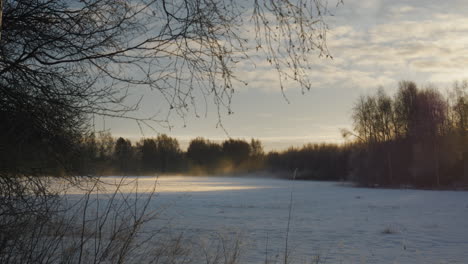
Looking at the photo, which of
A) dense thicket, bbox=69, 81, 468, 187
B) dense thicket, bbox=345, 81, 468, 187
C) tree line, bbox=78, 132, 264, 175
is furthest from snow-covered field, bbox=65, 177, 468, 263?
dense thicket, bbox=345, 81, 468, 187

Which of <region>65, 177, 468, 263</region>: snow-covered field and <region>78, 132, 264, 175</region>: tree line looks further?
<region>65, 177, 468, 263</region>: snow-covered field

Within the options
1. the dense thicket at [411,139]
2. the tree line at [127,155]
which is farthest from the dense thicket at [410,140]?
the tree line at [127,155]

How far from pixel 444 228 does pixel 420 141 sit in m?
25.1

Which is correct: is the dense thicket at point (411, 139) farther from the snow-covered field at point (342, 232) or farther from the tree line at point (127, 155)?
the tree line at point (127, 155)

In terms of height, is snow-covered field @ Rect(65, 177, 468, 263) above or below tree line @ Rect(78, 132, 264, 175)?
below

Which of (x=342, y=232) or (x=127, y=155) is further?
(x=342, y=232)

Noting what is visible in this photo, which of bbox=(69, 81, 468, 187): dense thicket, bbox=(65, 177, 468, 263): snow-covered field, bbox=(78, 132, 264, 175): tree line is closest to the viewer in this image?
bbox=(78, 132, 264, 175): tree line

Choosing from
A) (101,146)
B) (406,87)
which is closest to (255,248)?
(101,146)

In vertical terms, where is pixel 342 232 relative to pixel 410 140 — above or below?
below

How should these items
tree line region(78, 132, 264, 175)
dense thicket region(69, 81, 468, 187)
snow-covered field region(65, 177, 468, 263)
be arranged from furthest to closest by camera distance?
dense thicket region(69, 81, 468, 187), snow-covered field region(65, 177, 468, 263), tree line region(78, 132, 264, 175)

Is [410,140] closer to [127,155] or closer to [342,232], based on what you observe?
[342,232]

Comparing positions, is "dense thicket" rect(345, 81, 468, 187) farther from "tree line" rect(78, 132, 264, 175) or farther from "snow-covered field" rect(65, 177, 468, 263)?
"tree line" rect(78, 132, 264, 175)

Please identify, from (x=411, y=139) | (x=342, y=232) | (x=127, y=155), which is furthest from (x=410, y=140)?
(x=127, y=155)

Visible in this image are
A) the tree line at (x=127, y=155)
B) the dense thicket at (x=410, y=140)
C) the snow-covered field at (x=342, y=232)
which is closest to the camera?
the tree line at (x=127, y=155)
